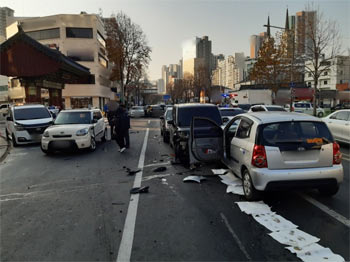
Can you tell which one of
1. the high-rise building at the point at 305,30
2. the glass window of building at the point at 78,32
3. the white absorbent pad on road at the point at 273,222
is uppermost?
the glass window of building at the point at 78,32

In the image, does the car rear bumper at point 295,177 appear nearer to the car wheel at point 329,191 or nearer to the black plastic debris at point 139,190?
the car wheel at point 329,191

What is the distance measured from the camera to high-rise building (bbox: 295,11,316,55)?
2108 centimetres

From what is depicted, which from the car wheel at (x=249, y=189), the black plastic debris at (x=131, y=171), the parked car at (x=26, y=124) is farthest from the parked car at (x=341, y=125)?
the parked car at (x=26, y=124)

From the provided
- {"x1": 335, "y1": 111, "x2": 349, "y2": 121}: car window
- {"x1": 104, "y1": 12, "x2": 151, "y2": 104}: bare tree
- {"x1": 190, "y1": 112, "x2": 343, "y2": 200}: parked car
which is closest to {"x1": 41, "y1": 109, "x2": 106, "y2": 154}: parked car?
{"x1": 190, "y1": 112, "x2": 343, "y2": 200}: parked car

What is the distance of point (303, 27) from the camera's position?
21.7 metres

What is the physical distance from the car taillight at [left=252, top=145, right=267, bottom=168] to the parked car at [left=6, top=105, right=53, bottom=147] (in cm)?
1080

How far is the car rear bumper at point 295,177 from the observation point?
4473 mm

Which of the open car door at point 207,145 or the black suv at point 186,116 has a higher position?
the black suv at point 186,116

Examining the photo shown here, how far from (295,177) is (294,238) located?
1.14 m

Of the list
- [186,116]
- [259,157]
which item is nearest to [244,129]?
[259,157]

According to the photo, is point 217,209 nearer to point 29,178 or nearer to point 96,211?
point 96,211

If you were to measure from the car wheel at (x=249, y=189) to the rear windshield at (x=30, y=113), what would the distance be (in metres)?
11.7

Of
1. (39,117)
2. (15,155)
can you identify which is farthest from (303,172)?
(39,117)

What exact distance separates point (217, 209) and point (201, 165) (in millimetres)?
3249
